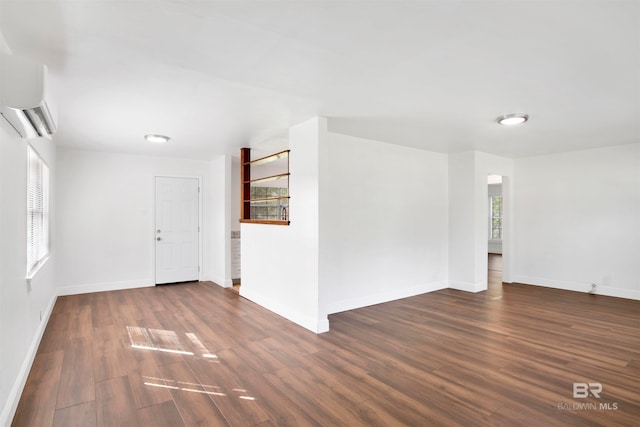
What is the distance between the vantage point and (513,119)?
367cm

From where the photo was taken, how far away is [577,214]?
18.6ft

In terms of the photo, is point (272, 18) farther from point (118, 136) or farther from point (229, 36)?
point (118, 136)

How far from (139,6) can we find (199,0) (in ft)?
1.06

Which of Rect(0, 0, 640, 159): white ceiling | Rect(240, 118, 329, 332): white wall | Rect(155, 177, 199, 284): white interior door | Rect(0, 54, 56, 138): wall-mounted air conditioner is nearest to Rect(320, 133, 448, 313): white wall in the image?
Rect(240, 118, 329, 332): white wall

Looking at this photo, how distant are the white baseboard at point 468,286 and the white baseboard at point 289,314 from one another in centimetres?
297

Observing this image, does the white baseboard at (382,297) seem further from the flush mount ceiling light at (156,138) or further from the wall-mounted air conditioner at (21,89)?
the wall-mounted air conditioner at (21,89)

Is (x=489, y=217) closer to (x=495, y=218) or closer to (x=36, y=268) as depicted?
(x=495, y=218)

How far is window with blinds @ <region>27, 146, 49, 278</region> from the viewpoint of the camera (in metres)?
3.21

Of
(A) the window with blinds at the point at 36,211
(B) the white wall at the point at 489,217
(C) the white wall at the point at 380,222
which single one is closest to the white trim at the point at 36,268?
(A) the window with blinds at the point at 36,211

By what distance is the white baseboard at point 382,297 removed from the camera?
449cm

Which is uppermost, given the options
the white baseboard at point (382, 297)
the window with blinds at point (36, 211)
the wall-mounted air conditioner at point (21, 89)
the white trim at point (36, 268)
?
the wall-mounted air conditioner at point (21, 89)

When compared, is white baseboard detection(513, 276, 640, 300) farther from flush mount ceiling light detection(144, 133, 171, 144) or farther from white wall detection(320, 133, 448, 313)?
flush mount ceiling light detection(144, 133, 171, 144)

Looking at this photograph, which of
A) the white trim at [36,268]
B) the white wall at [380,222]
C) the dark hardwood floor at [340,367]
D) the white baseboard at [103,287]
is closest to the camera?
the dark hardwood floor at [340,367]

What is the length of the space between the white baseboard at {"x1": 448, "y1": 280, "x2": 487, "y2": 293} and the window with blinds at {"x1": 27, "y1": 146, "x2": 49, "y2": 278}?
5.70m
